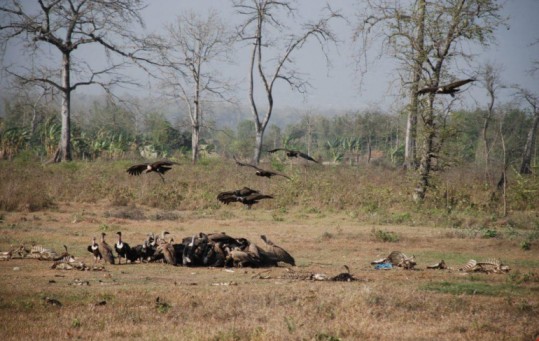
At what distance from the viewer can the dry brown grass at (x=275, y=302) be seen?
831 centimetres

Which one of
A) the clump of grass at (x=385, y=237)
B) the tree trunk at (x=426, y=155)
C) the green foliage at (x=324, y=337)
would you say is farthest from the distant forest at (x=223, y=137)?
the green foliage at (x=324, y=337)

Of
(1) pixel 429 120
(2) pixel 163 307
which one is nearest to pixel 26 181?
(1) pixel 429 120

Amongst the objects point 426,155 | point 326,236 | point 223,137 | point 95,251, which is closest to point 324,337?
point 95,251

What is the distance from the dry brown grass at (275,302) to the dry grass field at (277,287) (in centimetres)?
2

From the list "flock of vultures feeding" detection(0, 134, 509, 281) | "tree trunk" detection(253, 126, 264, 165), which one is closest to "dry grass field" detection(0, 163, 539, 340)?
"flock of vultures feeding" detection(0, 134, 509, 281)

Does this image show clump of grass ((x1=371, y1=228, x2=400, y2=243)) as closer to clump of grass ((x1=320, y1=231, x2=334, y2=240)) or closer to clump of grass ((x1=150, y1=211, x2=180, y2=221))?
clump of grass ((x1=320, y1=231, x2=334, y2=240))

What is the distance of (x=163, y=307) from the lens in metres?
9.30

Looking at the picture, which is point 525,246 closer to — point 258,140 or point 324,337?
point 324,337

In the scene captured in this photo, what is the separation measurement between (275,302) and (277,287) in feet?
3.69

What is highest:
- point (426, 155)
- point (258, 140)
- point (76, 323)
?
point (258, 140)

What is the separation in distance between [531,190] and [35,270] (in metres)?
18.6

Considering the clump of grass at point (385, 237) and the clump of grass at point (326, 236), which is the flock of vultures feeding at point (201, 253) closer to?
the clump of grass at point (326, 236)

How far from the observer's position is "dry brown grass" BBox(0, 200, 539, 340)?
27.3ft

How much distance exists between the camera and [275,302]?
9.75 metres
